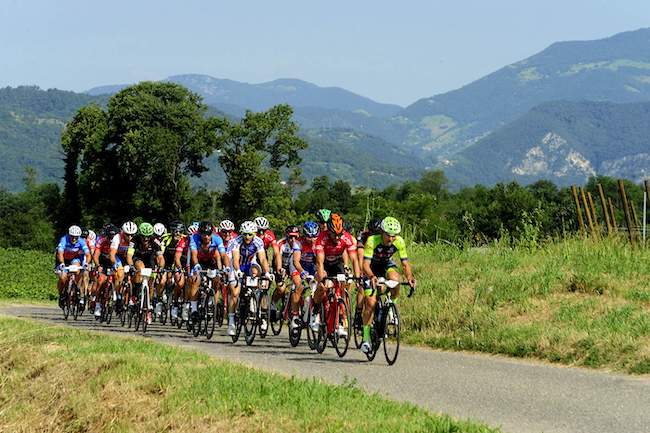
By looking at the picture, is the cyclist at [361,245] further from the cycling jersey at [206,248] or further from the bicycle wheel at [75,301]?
the bicycle wheel at [75,301]

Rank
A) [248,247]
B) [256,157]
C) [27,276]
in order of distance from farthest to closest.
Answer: [256,157] < [27,276] < [248,247]

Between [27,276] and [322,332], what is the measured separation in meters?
36.4

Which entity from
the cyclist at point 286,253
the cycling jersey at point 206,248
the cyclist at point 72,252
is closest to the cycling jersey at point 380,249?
the cyclist at point 286,253

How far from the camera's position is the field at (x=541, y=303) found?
50.2 feet

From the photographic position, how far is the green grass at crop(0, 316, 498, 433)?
10.2 meters

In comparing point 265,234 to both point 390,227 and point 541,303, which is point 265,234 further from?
point 390,227

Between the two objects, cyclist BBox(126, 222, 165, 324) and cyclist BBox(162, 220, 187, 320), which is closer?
cyclist BBox(162, 220, 187, 320)

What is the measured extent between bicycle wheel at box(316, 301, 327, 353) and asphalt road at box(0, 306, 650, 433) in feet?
0.56

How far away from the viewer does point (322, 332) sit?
55.5ft

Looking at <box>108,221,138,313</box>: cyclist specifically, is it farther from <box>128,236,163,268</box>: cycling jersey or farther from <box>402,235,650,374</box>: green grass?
<box>402,235,650,374</box>: green grass

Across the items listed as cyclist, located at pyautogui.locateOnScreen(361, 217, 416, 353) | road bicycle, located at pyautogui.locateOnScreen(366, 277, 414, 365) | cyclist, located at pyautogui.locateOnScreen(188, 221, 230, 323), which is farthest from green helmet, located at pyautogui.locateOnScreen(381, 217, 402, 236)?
cyclist, located at pyautogui.locateOnScreen(188, 221, 230, 323)

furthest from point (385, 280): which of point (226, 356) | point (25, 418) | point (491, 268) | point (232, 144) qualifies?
point (232, 144)

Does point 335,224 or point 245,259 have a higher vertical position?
point 335,224

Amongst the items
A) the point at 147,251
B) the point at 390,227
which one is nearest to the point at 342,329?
the point at 390,227
